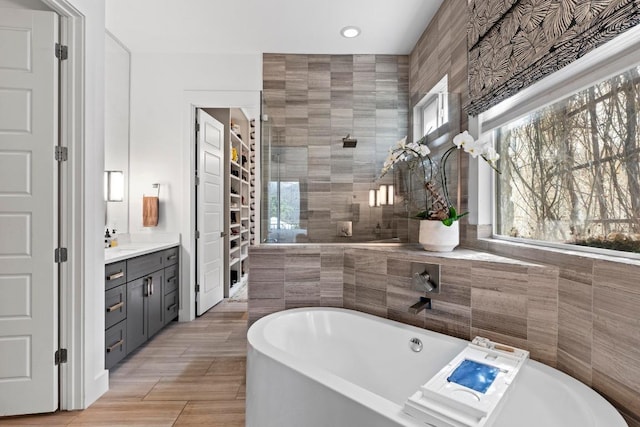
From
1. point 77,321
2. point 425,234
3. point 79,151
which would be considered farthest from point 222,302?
point 425,234

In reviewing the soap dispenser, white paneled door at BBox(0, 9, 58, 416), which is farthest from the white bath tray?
A: the soap dispenser

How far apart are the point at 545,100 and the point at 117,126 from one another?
11.4ft

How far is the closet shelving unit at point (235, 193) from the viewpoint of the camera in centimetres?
416

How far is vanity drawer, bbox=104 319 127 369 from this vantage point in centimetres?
218

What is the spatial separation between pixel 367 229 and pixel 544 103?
1.36m

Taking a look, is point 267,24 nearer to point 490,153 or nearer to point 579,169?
point 490,153

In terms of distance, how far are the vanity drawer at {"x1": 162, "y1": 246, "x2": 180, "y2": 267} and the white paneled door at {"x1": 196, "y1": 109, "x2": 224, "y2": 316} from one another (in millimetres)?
232

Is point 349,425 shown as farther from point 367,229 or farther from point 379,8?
point 379,8

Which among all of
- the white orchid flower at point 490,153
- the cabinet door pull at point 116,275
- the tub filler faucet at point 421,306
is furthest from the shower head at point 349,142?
the cabinet door pull at point 116,275

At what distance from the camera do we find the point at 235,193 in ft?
15.2

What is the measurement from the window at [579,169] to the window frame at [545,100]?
0.12 ft

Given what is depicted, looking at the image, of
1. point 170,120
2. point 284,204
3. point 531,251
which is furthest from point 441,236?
point 170,120

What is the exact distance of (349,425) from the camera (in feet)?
3.40

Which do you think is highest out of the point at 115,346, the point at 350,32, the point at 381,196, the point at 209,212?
the point at 350,32
